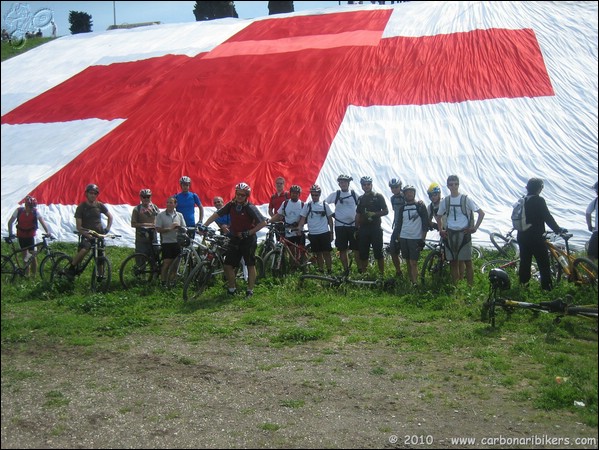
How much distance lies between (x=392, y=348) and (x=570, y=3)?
1612 cm

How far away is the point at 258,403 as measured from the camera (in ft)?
16.6

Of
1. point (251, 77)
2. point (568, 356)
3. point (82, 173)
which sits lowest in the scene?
point (568, 356)

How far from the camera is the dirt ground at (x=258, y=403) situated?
11.8ft

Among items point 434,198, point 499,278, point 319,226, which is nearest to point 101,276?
point 319,226

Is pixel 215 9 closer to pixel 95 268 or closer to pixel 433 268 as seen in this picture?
pixel 95 268

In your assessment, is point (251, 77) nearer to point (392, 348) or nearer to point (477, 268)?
point (477, 268)

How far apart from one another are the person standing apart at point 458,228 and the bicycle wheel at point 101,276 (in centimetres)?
504

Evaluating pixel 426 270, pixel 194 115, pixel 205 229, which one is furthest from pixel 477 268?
pixel 194 115

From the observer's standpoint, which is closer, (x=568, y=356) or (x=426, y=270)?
(x=568, y=356)

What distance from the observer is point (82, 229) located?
10117 millimetres

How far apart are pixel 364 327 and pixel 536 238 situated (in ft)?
8.81

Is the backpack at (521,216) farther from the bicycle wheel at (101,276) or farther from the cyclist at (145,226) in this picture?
the bicycle wheel at (101,276)

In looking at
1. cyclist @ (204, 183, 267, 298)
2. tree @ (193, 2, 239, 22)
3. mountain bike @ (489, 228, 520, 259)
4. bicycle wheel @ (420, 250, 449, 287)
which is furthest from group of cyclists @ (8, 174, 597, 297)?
tree @ (193, 2, 239, 22)

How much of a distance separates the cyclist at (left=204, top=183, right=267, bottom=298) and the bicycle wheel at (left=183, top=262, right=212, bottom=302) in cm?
34
